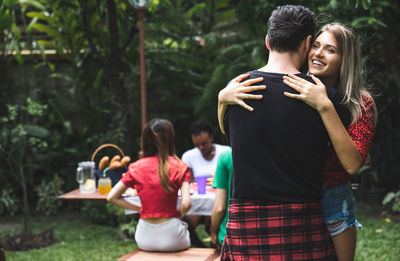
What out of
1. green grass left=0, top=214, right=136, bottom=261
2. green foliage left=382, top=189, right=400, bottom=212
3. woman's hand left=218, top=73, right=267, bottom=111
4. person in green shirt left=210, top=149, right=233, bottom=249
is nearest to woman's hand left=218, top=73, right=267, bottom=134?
woman's hand left=218, top=73, right=267, bottom=111

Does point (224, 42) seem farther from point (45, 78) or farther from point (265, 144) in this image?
point (265, 144)

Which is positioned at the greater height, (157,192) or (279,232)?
(279,232)

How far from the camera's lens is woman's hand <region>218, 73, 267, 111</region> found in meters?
1.88

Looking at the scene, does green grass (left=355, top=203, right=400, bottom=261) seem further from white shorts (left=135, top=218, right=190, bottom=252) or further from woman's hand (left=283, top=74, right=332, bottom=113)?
woman's hand (left=283, top=74, right=332, bottom=113)

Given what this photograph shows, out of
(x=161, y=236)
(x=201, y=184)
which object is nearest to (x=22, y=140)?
(x=201, y=184)

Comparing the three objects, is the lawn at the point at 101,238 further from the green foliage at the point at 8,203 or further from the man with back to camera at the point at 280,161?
the man with back to camera at the point at 280,161

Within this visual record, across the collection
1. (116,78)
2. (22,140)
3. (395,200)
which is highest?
(116,78)

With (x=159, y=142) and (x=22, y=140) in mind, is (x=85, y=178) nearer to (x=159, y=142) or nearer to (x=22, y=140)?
(x=159, y=142)

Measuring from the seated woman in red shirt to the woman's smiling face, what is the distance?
196 cm

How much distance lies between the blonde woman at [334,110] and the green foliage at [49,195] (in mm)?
6693

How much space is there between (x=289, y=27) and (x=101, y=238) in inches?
211

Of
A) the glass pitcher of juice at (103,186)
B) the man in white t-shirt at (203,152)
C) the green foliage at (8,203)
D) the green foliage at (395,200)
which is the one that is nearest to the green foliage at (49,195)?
the green foliage at (8,203)

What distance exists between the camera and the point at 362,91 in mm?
2090

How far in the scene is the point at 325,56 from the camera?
216 centimetres
